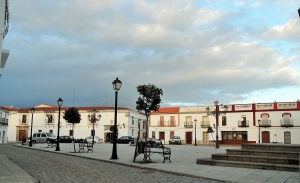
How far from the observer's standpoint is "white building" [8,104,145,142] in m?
57.8

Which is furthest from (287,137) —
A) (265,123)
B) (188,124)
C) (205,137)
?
(188,124)

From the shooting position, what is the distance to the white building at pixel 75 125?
190 ft

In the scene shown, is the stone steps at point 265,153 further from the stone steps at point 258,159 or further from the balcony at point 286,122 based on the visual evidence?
the balcony at point 286,122

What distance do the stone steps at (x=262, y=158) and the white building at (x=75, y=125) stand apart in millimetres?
45191

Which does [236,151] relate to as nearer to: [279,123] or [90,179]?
[90,179]

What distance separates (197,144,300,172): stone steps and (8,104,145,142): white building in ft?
148

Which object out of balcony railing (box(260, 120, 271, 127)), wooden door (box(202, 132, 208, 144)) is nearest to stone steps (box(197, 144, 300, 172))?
balcony railing (box(260, 120, 271, 127))

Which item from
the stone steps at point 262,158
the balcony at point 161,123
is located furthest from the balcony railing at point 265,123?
the stone steps at point 262,158

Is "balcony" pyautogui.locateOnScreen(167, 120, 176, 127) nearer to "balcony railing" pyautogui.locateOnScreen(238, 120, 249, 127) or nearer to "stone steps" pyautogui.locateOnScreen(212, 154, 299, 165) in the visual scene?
"balcony railing" pyautogui.locateOnScreen(238, 120, 249, 127)

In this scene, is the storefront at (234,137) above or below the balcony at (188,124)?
below

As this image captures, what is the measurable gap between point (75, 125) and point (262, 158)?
2036 inches

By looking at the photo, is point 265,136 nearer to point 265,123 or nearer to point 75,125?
point 265,123

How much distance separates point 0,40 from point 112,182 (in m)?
5.93

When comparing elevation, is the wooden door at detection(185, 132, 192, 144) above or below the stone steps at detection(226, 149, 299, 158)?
below
